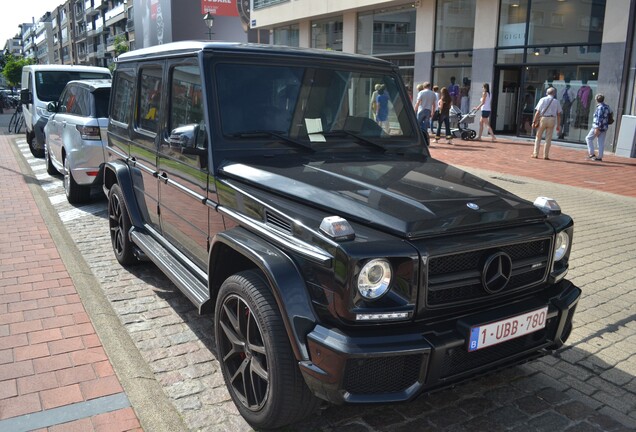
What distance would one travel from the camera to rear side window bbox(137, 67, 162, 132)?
4.49m

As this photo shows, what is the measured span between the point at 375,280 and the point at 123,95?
4013mm

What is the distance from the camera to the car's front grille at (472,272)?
8.38ft

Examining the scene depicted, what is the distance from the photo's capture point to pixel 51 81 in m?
13.5

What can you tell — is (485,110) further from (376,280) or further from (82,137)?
(376,280)

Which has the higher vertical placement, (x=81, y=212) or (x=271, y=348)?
(x=271, y=348)

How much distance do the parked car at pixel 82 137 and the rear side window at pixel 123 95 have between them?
5.05ft

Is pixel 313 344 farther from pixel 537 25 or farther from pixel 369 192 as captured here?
pixel 537 25

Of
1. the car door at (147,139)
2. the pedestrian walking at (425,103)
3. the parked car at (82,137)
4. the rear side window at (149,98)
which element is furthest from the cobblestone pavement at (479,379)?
the pedestrian walking at (425,103)

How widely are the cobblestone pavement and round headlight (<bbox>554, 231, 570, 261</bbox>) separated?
2.92ft

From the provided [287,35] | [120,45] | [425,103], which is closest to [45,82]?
[425,103]

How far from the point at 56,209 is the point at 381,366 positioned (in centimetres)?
730

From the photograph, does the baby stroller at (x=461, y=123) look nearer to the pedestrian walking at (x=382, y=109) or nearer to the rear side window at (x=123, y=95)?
the rear side window at (x=123, y=95)

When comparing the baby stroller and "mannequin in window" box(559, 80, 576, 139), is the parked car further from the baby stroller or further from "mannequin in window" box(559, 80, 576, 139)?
"mannequin in window" box(559, 80, 576, 139)

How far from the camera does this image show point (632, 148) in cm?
1451
